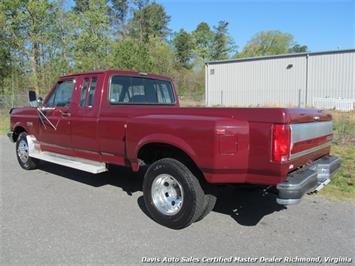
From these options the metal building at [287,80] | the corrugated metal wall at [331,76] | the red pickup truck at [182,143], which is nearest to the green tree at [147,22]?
the metal building at [287,80]

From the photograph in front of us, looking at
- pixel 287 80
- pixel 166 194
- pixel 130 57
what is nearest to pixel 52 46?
pixel 130 57

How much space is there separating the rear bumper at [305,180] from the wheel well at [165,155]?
3.44 ft

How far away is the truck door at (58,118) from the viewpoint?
20.8 feet

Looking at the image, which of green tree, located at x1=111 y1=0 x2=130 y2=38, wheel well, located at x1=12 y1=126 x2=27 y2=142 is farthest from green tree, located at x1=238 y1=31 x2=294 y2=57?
wheel well, located at x1=12 y1=126 x2=27 y2=142

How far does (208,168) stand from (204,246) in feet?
Answer: 2.85

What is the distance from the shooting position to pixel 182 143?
4137 mm

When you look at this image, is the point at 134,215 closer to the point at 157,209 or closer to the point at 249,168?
the point at 157,209

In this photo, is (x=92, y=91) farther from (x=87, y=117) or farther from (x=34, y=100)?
(x=34, y=100)

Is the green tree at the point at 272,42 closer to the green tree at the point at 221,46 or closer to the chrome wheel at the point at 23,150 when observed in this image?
the green tree at the point at 221,46

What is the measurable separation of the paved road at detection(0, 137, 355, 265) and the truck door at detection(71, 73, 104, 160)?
763 millimetres

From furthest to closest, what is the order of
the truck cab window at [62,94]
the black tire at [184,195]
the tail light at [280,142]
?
1. the truck cab window at [62,94]
2. the black tire at [184,195]
3. the tail light at [280,142]

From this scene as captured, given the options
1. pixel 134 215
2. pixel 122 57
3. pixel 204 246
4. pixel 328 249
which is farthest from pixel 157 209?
pixel 122 57

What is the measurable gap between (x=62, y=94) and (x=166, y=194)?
3.32m

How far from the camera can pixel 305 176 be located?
13.0 ft
